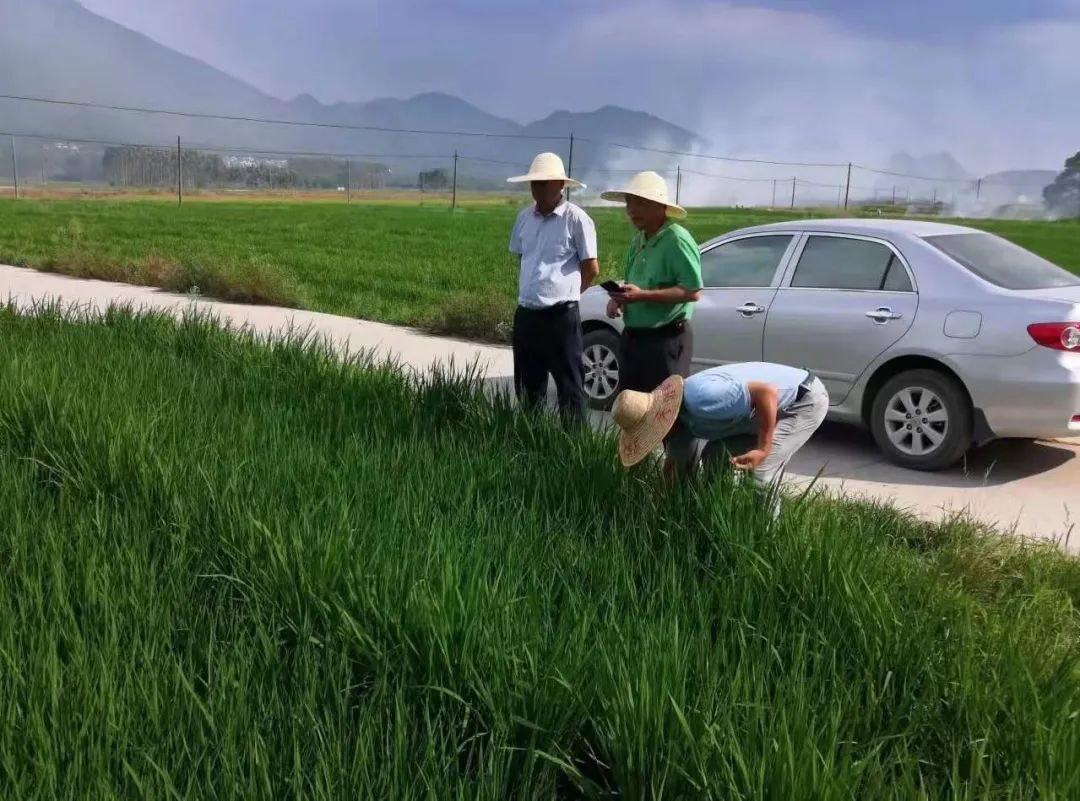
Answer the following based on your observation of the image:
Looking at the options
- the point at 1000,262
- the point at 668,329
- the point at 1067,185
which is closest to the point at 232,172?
the point at 1067,185

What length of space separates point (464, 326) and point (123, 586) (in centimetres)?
882

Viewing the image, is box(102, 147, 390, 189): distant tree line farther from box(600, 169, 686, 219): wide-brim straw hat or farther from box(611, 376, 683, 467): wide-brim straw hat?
box(611, 376, 683, 467): wide-brim straw hat

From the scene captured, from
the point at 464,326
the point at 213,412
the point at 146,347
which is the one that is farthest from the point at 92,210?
the point at 213,412

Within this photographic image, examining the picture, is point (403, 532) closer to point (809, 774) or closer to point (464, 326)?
point (809, 774)

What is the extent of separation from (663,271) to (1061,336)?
7.82 ft

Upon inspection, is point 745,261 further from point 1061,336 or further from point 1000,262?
point 1061,336

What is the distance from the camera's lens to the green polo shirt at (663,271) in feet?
17.9

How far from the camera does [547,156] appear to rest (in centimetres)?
634

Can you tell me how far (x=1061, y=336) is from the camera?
598cm

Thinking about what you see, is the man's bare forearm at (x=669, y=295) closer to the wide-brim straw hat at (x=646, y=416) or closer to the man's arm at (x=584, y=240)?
the man's arm at (x=584, y=240)

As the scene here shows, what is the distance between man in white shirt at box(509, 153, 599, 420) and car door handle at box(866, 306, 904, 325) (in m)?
1.86

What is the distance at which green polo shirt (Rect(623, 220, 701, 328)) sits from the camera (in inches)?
215

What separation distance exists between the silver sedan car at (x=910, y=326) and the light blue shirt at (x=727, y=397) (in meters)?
2.29

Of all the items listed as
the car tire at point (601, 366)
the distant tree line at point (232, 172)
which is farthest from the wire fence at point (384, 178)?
the car tire at point (601, 366)
